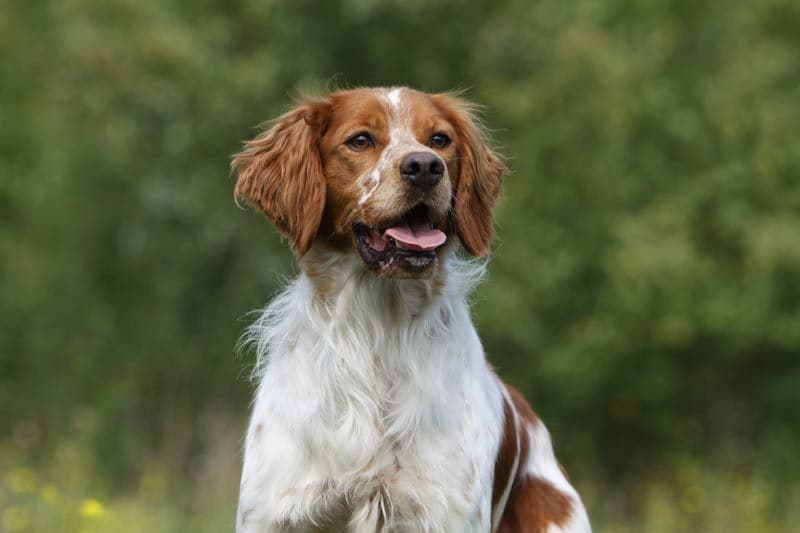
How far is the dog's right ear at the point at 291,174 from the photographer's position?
194 inches

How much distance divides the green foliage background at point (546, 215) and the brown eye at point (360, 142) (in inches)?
328

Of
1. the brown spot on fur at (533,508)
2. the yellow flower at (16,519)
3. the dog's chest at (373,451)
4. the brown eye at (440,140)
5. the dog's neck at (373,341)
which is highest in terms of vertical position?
the brown eye at (440,140)

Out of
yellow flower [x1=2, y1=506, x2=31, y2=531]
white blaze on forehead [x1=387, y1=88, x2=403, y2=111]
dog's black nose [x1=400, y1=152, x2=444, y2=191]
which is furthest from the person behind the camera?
yellow flower [x1=2, y1=506, x2=31, y2=531]

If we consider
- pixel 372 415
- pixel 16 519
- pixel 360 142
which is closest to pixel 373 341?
pixel 372 415

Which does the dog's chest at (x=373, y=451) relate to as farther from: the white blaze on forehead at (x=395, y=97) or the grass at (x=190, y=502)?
the grass at (x=190, y=502)

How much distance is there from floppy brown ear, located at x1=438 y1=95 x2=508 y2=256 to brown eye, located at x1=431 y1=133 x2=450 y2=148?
0.28 feet

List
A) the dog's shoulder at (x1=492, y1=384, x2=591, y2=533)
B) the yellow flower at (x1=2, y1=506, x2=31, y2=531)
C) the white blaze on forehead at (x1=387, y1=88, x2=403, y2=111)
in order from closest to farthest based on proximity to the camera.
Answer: the white blaze on forehead at (x1=387, y1=88, x2=403, y2=111) < the dog's shoulder at (x1=492, y1=384, x2=591, y2=533) < the yellow flower at (x1=2, y1=506, x2=31, y2=531)

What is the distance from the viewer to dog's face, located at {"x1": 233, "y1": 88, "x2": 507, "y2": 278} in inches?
187

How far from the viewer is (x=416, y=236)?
482cm

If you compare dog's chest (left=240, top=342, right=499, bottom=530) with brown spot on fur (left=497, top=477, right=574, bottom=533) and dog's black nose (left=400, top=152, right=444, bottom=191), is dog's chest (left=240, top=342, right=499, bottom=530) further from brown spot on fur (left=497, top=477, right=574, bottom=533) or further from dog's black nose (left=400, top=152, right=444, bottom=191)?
dog's black nose (left=400, top=152, right=444, bottom=191)

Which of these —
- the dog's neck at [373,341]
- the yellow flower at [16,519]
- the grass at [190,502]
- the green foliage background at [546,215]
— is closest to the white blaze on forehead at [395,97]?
the dog's neck at [373,341]

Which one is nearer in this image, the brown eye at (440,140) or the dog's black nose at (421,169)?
the dog's black nose at (421,169)

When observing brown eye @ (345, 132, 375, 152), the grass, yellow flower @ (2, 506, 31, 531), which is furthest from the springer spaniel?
yellow flower @ (2, 506, 31, 531)

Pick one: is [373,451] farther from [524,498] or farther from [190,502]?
[190,502]
